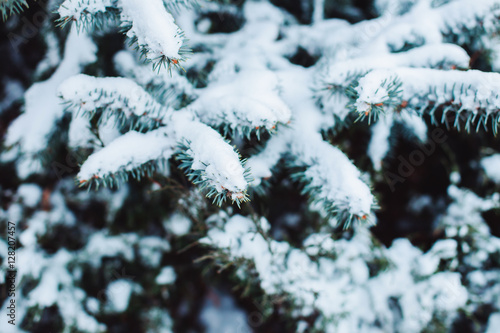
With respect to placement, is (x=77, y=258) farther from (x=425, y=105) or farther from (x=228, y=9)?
(x=425, y=105)

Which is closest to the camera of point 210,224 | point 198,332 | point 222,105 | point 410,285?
point 222,105

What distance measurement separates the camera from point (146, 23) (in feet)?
2.80

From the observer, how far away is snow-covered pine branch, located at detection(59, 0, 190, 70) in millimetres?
835

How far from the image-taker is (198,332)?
236 cm

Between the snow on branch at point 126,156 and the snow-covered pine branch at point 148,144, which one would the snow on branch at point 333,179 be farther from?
the snow on branch at point 126,156

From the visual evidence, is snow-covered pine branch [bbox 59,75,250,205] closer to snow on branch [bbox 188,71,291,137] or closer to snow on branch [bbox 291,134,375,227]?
snow on branch [bbox 188,71,291,137]

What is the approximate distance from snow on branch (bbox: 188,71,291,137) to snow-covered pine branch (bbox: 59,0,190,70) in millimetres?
231

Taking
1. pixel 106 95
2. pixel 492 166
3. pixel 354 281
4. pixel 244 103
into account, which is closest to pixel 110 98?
pixel 106 95

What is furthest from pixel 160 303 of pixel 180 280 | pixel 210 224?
pixel 210 224

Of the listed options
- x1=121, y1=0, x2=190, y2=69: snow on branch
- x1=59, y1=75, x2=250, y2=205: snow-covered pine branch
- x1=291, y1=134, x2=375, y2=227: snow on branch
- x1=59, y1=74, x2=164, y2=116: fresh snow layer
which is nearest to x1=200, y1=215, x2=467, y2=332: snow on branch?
x1=291, y1=134, x2=375, y2=227: snow on branch

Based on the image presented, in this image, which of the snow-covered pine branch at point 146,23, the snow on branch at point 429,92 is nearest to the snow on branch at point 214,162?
the snow-covered pine branch at point 146,23

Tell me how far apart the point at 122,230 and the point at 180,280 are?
504 mm

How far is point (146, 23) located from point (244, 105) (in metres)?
0.37

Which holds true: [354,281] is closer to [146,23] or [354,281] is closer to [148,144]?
[148,144]
